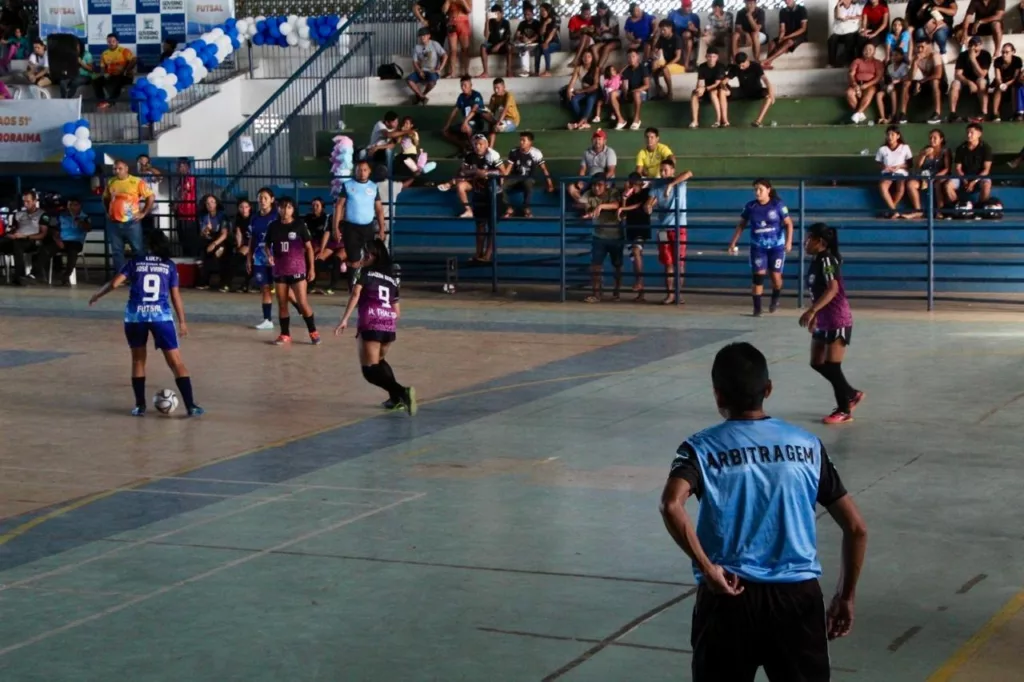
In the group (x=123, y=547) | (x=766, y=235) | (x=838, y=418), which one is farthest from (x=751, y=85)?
(x=123, y=547)

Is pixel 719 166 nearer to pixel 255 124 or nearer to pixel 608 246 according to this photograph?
pixel 608 246

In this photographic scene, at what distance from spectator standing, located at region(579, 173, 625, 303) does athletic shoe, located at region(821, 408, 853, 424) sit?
10448 millimetres

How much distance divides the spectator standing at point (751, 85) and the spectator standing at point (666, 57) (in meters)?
1.43

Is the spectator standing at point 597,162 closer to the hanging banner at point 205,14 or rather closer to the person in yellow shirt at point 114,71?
the hanging banner at point 205,14

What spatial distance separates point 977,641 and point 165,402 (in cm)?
874

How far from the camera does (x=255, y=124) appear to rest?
102 feet

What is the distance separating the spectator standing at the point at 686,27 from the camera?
1191 inches

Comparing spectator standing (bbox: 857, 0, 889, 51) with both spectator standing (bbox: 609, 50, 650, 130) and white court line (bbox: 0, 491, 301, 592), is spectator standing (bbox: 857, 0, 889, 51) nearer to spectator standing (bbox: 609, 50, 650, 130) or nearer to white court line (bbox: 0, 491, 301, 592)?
spectator standing (bbox: 609, 50, 650, 130)

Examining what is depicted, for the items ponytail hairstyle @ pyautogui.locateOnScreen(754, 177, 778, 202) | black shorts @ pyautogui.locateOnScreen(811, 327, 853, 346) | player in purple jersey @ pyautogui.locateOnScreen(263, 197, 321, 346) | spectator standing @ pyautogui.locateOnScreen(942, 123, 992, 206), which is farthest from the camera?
spectator standing @ pyautogui.locateOnScreen(942, 123, 992, 206)

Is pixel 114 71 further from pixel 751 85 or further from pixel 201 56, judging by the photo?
pixel 751 85

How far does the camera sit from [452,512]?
10531mm

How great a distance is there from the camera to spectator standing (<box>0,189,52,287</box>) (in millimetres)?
28188

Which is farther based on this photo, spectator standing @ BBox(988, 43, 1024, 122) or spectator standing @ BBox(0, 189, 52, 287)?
spectator standing @ BBox(0, 189, 52, 287)

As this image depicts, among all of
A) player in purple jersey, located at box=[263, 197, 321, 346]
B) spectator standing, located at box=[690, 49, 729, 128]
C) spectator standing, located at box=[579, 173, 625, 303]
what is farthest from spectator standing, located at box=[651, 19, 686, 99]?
player in purple jersey, located at box=[263, 197, 321, 346]
